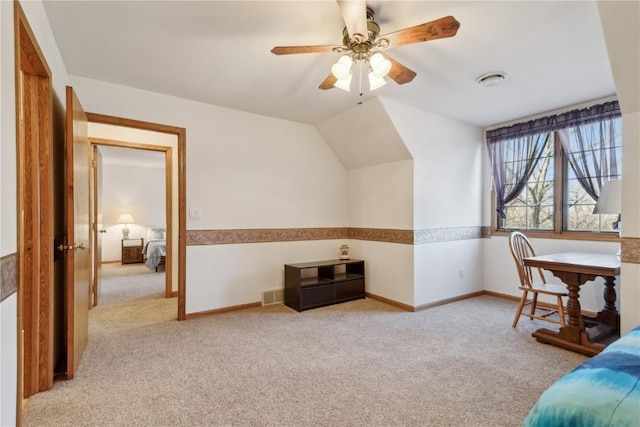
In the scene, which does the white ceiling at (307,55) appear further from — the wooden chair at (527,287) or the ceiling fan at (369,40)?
the wooden chair at (527,287)

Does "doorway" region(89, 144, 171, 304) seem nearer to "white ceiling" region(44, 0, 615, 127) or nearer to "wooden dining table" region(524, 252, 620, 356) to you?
"white ceiling" region(44, 0, 615, 127)

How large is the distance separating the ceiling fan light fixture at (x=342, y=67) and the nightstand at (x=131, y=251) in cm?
679

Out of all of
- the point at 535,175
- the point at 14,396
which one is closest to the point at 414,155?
the point at 535,175

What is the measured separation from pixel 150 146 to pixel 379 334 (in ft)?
11.9

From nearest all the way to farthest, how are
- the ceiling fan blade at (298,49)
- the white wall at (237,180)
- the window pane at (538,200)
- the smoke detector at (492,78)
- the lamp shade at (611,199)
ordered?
the ceiling fan blade at (298,49) → the lamp shade at (611,199) → the smoke detector at (492,78) → the white wall at (237,180) → the window pane at (538,200)

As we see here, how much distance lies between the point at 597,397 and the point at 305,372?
1.69m

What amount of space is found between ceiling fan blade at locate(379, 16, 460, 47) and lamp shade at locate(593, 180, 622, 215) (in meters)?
2.07

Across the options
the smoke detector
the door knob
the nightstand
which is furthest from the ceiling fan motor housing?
the nightstand

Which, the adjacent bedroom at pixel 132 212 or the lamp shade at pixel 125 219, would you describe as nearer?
the adjacent bedroom at pixel 132 212

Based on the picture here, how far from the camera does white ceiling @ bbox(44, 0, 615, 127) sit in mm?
1872

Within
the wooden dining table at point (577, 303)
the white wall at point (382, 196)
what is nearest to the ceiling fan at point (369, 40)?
the white wall at point (382, 196)

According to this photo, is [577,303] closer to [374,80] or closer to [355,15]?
[374,80]

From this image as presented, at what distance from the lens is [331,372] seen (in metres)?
2.20

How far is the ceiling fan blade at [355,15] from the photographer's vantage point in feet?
5.11
